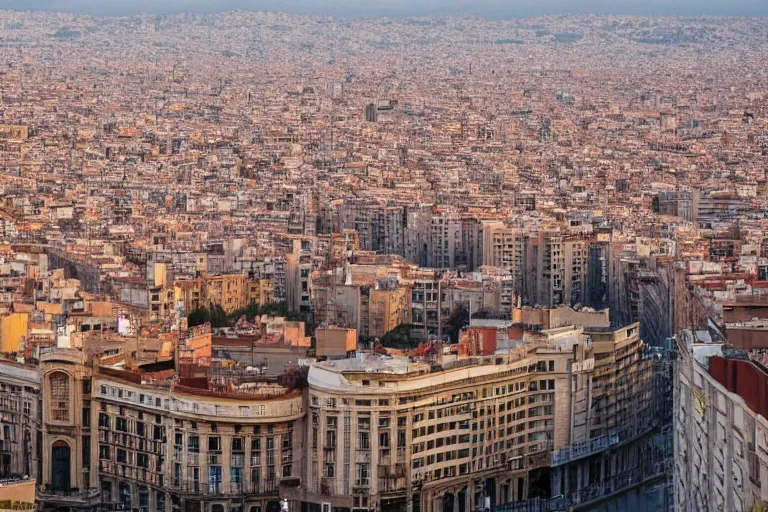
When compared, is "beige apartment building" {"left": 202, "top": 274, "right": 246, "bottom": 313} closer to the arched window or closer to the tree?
the tree

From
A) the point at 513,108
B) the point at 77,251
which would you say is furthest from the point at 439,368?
the point at 513,108

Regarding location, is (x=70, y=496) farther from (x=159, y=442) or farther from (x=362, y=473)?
(x=362, y=473)

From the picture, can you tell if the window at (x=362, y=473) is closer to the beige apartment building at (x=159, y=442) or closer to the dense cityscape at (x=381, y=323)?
the dense cityscape at (x=381, y=323)

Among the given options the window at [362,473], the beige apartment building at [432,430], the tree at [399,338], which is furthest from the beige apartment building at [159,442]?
the tree at [399,338]

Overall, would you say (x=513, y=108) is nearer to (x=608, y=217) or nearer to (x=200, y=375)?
(x=608, y=217)

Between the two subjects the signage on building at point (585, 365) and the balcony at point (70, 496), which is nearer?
the balcony at point (70, 496)

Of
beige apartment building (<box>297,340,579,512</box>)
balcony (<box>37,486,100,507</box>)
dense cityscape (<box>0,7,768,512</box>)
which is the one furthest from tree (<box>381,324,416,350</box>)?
balcony (<box>37,486,100,507</box>)

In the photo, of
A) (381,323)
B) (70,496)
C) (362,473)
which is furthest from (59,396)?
(381,323)
